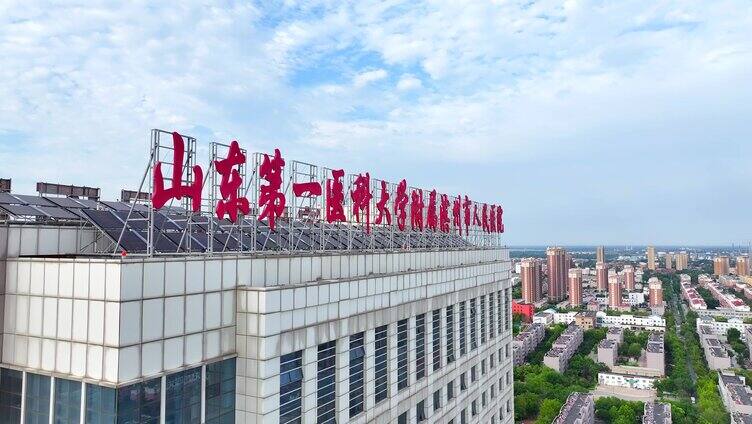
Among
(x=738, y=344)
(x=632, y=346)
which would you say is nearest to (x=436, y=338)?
(x=632, y=346)

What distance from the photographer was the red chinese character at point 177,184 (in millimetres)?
16891

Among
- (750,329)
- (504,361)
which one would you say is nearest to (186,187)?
(504,361)

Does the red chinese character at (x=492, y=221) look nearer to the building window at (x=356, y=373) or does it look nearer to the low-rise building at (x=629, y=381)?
the building window at (x=356, y=373)

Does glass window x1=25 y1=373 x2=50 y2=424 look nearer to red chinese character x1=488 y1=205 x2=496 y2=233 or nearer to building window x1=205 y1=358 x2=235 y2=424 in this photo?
building window x1=205 y1=358 x2=235 y2=424

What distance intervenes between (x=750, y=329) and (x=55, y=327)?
7396 inches

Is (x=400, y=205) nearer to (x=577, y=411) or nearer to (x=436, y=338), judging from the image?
(x=436, y=338)

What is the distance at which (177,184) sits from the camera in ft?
57.6

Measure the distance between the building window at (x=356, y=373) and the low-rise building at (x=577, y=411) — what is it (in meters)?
72.8

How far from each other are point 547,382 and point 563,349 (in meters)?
26.8

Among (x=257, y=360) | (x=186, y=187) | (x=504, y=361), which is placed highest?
(x=186, y=187)

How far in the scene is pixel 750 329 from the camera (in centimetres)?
15575

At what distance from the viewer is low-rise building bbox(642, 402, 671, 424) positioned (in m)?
88.0

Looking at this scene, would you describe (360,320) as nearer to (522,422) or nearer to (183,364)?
(183,364)

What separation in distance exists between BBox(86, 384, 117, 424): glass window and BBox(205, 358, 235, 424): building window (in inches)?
133
